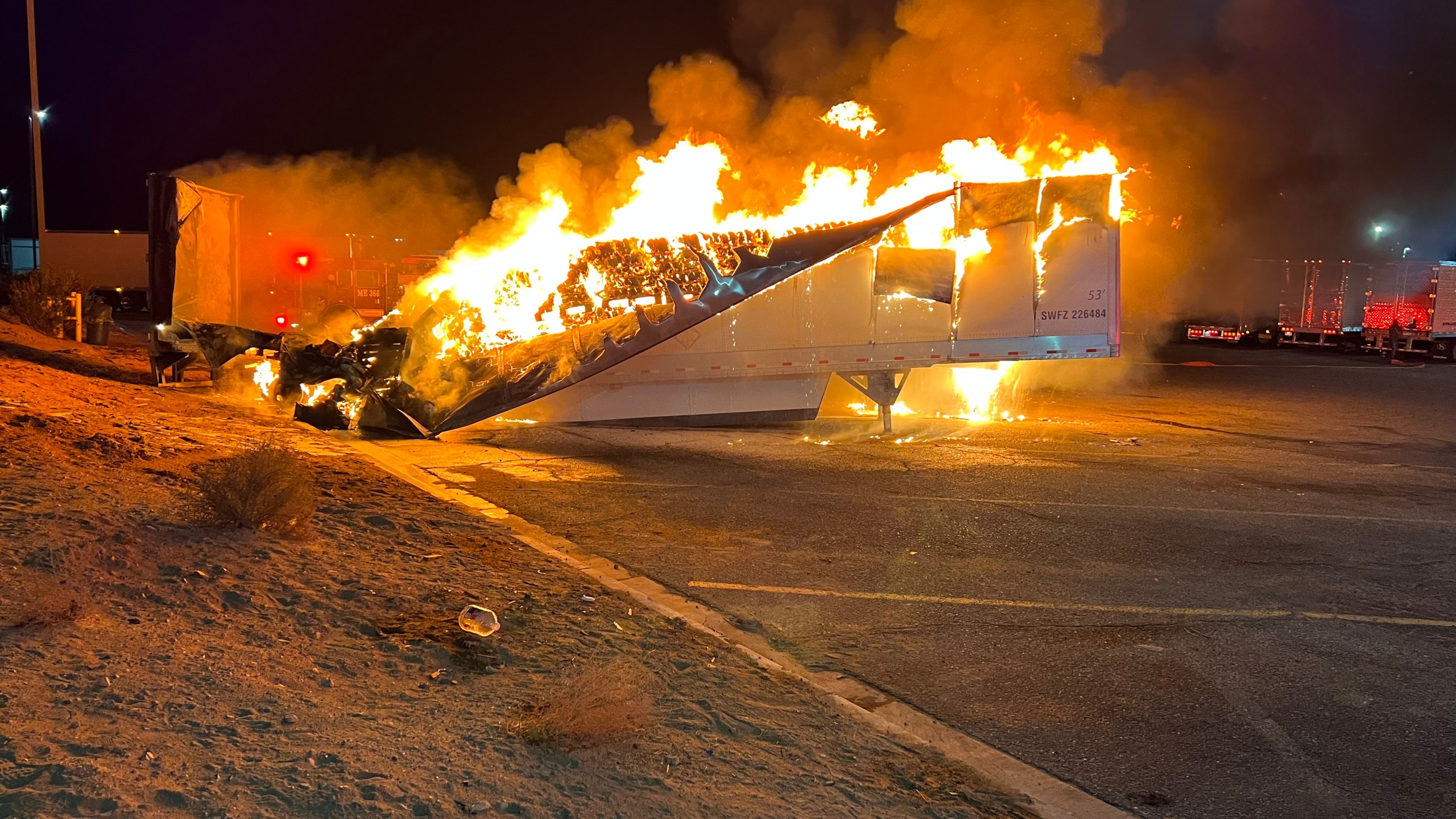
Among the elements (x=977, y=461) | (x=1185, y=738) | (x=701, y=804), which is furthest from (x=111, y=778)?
(x=977, y=461)

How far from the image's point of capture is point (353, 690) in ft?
14.0

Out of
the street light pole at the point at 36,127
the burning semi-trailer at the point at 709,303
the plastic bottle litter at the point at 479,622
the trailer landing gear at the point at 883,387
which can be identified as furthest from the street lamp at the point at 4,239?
the plastic bottle litter at the point at 479,622

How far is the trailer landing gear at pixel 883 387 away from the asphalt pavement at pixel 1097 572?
34 cm

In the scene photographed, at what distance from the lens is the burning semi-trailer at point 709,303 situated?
12.4m

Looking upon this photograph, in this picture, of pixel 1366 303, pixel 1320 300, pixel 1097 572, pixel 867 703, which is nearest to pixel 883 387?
pixel 1097 572

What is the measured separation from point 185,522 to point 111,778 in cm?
327

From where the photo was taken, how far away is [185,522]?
623 cm

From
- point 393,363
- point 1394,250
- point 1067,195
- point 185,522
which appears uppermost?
point 1394,250

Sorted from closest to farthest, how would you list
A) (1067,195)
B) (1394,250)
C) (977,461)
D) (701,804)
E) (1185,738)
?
(701,804), (1185,738), (977,461), (1067,195), (1394,250)

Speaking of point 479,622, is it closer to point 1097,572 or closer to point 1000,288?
point 1097,572

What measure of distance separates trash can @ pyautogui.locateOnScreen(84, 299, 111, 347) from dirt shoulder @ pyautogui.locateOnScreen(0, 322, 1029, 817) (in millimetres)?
16772

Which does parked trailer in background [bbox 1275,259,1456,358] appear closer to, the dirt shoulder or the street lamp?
the dirt shoulder

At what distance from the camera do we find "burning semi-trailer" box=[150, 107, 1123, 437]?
1241cm

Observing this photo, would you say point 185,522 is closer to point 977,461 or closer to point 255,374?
point 977,461
